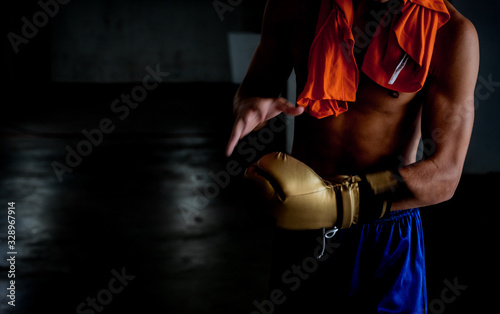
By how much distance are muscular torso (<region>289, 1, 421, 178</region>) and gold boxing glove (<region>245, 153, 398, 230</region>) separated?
21cm

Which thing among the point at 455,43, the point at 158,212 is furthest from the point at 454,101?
the point at 158,212

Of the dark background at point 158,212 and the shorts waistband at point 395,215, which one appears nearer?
the shorts waistband at point 395,215

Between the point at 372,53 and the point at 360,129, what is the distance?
0.19 metres

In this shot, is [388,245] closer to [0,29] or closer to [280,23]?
[280,23]

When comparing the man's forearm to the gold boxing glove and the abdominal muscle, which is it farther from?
the abdominal muscle

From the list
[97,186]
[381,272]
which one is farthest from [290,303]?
[97,186]

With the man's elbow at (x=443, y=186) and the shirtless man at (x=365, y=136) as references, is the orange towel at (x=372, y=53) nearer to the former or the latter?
the shirtless man at (x=365, y=136)

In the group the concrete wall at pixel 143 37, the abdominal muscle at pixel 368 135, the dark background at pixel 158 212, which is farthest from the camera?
the concrete wall at pixel 143 37

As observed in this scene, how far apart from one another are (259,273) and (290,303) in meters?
1.39

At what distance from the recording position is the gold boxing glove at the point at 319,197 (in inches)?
38.9

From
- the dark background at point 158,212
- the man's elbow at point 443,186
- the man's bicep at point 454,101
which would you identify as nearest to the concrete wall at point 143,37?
the dark background at point 158,212

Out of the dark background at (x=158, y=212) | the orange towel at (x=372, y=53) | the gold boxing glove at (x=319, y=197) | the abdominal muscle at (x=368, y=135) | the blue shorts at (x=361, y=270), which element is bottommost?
the dark background at (x=158, y=212)

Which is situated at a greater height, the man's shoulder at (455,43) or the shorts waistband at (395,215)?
the man's shoulder at (455,43)

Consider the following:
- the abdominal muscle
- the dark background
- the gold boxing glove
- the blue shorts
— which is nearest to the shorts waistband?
the blue shorts
